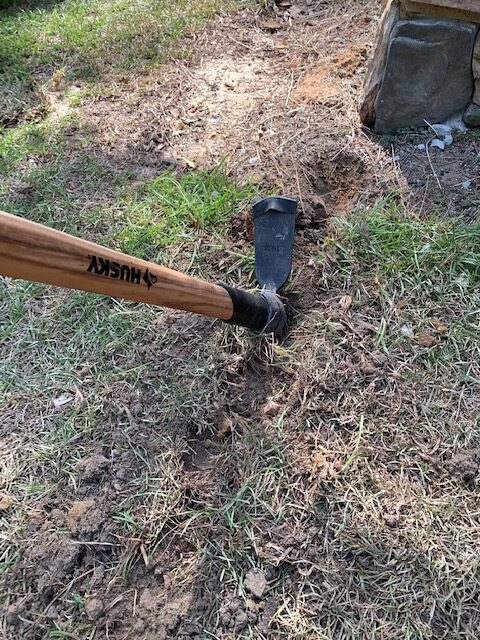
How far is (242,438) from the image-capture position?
1.88m

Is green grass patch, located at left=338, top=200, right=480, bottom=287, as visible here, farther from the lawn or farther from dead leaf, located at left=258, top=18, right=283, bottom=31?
dead leaf, located at left=258, top=18, right=283, bottom=31

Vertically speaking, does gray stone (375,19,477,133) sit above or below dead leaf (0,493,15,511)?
above

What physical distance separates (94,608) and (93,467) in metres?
0.43

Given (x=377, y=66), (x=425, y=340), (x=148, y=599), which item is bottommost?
(x=148, y=599)

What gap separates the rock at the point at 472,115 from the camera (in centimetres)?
245

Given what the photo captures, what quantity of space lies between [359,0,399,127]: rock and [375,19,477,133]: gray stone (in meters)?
0.04

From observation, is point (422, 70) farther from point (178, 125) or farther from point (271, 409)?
point (271, 409)

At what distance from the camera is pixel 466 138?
8.14 ft

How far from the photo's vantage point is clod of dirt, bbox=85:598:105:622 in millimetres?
1574

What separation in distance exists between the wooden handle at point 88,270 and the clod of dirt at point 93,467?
634mm

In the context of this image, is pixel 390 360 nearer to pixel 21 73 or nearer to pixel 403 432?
pixel 403 432

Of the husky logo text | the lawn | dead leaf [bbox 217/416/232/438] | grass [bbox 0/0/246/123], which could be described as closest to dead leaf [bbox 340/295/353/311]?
the lawn

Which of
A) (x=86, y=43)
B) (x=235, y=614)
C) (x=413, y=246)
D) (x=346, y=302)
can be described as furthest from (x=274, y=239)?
(x=86, y=43)

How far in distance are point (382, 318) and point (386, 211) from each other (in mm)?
517
